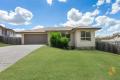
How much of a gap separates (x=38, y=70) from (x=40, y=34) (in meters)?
27.6

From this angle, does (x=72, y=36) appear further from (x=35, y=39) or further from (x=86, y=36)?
(x=35, y=39)

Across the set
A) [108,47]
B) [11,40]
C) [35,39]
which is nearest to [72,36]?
[35,39]

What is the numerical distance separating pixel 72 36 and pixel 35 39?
761 centimetres

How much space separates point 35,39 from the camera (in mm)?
37562

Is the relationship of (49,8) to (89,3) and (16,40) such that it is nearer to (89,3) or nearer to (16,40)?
(89,3)

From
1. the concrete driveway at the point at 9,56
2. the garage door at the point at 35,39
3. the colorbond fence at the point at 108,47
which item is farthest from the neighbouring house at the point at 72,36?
the concrete driveway at the point at 9,56

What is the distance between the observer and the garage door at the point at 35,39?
123ft

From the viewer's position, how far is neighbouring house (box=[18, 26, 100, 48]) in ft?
98.6

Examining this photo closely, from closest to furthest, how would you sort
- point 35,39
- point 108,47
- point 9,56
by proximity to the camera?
point 9,56
point 108,47
point 35,39

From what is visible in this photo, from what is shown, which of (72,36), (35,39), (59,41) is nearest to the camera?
(59,41)

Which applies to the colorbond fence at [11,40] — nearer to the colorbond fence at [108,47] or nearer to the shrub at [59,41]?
the shrub at [59,41]

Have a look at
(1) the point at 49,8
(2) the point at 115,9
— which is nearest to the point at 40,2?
(1) the point at 49,8

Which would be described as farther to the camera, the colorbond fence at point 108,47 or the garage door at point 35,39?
the garage door at point 35,39

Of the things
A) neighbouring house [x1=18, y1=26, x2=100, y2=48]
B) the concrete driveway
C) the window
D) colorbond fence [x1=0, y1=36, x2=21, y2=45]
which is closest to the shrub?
neighbouring house [x1=18, y1=26, x2=100, y2=48]
